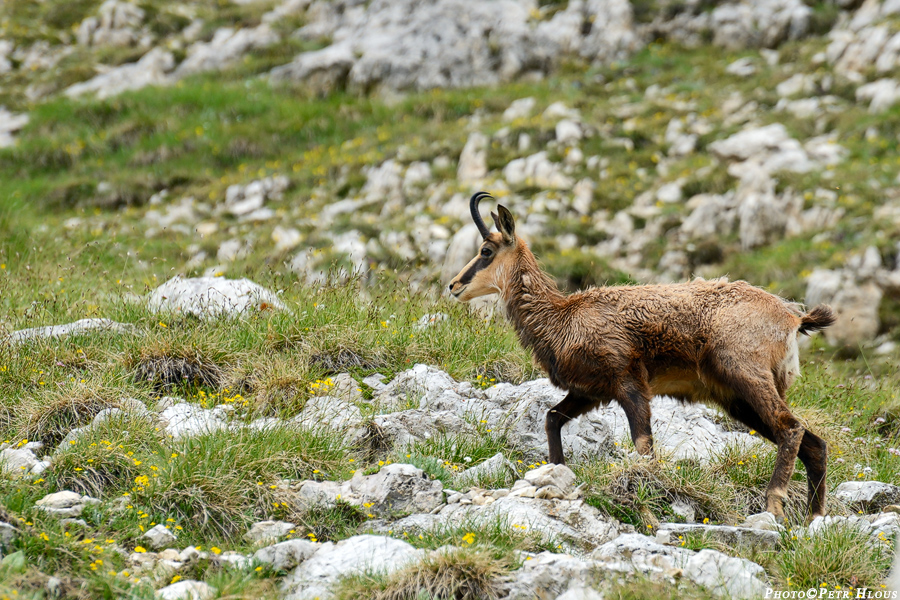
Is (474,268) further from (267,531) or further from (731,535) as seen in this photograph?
(731,535)

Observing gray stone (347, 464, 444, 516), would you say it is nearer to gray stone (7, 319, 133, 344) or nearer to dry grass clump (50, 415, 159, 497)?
dry grass clump (50, 415, 159, 497)

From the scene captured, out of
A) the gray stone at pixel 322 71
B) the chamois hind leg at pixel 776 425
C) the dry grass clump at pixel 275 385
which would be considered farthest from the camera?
the gray stone at pixel 322 71

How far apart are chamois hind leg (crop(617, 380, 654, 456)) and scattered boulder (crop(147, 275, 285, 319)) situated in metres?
3.72

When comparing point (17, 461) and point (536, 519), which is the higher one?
point (17, 461)

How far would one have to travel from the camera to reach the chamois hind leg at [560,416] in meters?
6.31

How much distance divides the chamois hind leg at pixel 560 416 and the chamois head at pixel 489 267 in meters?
1.18

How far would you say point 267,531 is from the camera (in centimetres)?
513

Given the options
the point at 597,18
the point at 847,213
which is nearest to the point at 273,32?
the point at 597,18

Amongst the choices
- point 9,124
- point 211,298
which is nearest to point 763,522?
point 211,298

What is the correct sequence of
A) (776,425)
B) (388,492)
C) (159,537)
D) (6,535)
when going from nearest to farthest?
(6,535) < (159,537) < (388,492) < (776,425)

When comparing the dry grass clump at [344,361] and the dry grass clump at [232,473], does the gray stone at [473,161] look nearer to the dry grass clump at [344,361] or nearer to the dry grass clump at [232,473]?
the dry grass clump at [344,361]

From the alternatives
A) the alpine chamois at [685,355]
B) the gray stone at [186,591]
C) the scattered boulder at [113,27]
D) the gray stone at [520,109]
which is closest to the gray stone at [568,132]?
the gray stone at [520,109]

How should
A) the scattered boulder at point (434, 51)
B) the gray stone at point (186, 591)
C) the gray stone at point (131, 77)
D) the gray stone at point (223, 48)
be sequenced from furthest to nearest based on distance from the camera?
the gray stone at point (223, 48)
the gray stone at point (131, 77)
the scattered boulder at point (434, 51)
the gray stone at point (186, 591)

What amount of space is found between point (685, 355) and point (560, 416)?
1.08m
